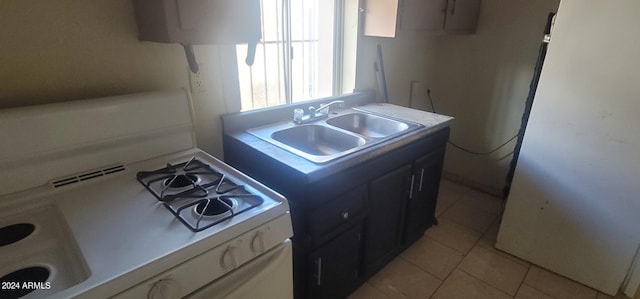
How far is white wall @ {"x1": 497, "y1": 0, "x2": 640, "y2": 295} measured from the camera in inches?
61.7

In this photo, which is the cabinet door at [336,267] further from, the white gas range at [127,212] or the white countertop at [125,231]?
the white countertop at [125,231]

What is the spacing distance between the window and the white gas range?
574 millimetres

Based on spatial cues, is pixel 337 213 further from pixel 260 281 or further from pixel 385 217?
pixel 260 281

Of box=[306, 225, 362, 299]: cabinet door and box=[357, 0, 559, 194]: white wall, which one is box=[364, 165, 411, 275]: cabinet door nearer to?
box=[306, 225, 362, 299]: cabinet door

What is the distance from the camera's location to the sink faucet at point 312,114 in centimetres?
179

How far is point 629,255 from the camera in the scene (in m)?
1.74

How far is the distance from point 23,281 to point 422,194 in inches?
70.7

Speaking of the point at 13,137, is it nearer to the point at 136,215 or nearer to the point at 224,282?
the point at 136,215

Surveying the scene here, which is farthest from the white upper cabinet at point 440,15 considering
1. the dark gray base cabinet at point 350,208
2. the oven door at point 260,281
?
the oven door at point 260,281

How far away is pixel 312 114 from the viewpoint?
187cm

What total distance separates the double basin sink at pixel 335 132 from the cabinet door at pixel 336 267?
1.33 ft

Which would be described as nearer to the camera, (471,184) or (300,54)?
(300,54)

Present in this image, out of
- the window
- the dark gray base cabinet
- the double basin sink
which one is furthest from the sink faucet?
the dark gray base cabinet

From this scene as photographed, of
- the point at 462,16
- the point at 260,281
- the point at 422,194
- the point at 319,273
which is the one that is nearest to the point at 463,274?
the point at 422,194
